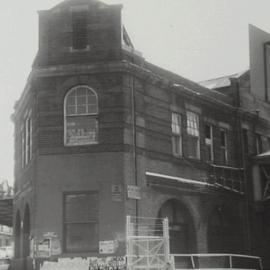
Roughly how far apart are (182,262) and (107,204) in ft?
16.1

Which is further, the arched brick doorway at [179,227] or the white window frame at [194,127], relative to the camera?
the white window frame at [194,127]

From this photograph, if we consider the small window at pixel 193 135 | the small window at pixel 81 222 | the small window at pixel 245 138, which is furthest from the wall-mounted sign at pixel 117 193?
the small window at pixel 245 138

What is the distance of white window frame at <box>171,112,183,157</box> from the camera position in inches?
896

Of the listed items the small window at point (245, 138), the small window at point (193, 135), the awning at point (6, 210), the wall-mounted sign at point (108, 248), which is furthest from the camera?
the awning at point (6, 210)

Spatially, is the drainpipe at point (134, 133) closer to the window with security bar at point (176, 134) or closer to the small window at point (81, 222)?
the small window at point (81, 222)

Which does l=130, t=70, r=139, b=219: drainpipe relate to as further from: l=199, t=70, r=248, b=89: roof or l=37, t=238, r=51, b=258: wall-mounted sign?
l=199, t=70, r=248, b=89: roof

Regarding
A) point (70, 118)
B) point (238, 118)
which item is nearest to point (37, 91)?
point (70, 118)

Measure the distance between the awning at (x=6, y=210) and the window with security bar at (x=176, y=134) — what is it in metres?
10.7

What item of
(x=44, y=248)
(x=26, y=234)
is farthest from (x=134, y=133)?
(x=26, y=234)

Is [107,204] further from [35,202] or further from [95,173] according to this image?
[35,202]

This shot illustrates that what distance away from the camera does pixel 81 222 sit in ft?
63.4

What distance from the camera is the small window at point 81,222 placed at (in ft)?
62.8

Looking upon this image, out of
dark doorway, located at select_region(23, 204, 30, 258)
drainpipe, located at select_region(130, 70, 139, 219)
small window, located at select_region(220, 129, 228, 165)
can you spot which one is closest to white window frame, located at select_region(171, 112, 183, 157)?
drainpipe, located at select_region(130, 70, 139, 219)

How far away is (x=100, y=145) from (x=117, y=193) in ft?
6.18
